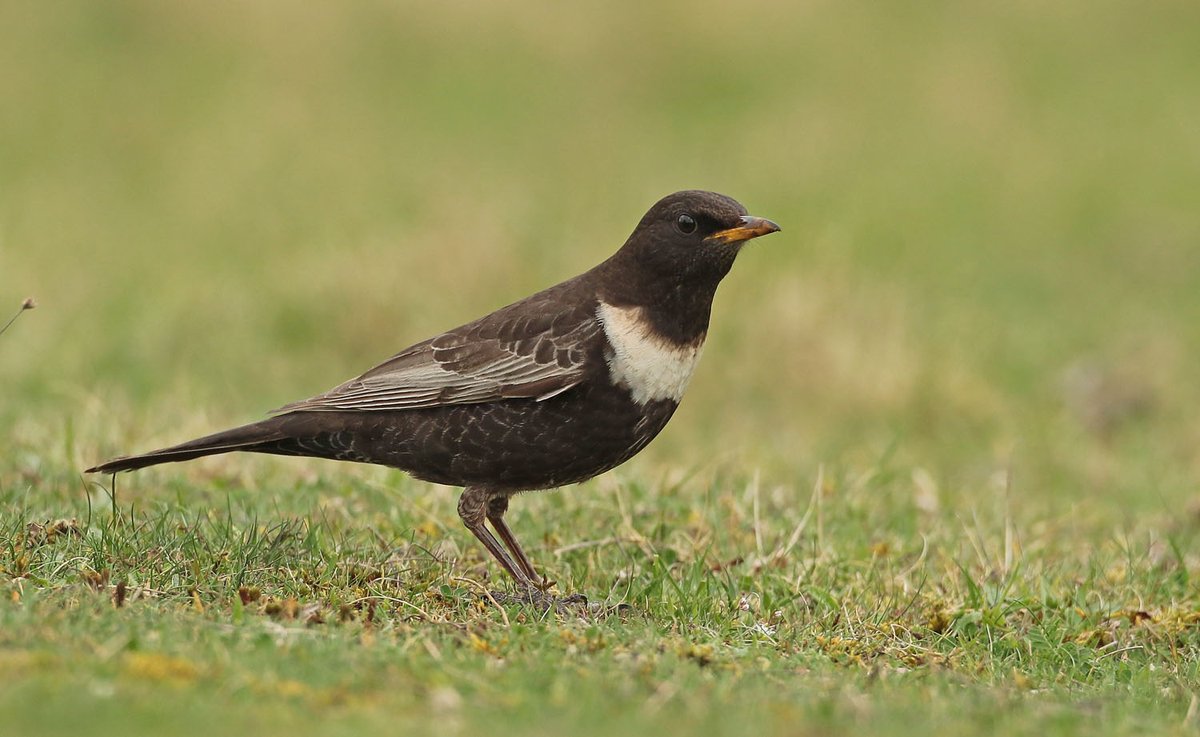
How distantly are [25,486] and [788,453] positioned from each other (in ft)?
13.9

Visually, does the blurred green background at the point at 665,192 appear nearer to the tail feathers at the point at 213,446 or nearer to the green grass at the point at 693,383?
the green grass at the point at 693,383

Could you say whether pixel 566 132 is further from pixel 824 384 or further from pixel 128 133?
pixel 824 384

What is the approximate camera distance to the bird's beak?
5.59m

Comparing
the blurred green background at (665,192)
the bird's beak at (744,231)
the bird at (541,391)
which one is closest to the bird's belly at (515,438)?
the bird at (541,391)

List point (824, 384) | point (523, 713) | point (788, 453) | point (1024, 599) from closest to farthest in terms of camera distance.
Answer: point (523, 713)
point (1024, 599)
point (788, 453)
point (824, 384)

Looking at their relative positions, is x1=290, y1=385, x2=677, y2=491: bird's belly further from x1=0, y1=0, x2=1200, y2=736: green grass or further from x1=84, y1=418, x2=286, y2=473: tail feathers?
x1=0, y1=0, x2=1200, y2=736: green grass

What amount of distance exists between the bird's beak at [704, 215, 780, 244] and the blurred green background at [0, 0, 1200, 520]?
2473mm

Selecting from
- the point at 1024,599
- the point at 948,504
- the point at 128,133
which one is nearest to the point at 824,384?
the point at 948,504

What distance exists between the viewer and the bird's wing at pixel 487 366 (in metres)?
5.57

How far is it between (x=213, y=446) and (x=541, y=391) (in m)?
1.18

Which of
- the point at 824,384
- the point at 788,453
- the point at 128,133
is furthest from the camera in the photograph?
the point at 128,133

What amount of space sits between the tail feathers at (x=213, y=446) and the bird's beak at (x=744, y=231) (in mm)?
1734

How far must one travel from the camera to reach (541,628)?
4.95 meters

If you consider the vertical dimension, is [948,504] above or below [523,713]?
below
